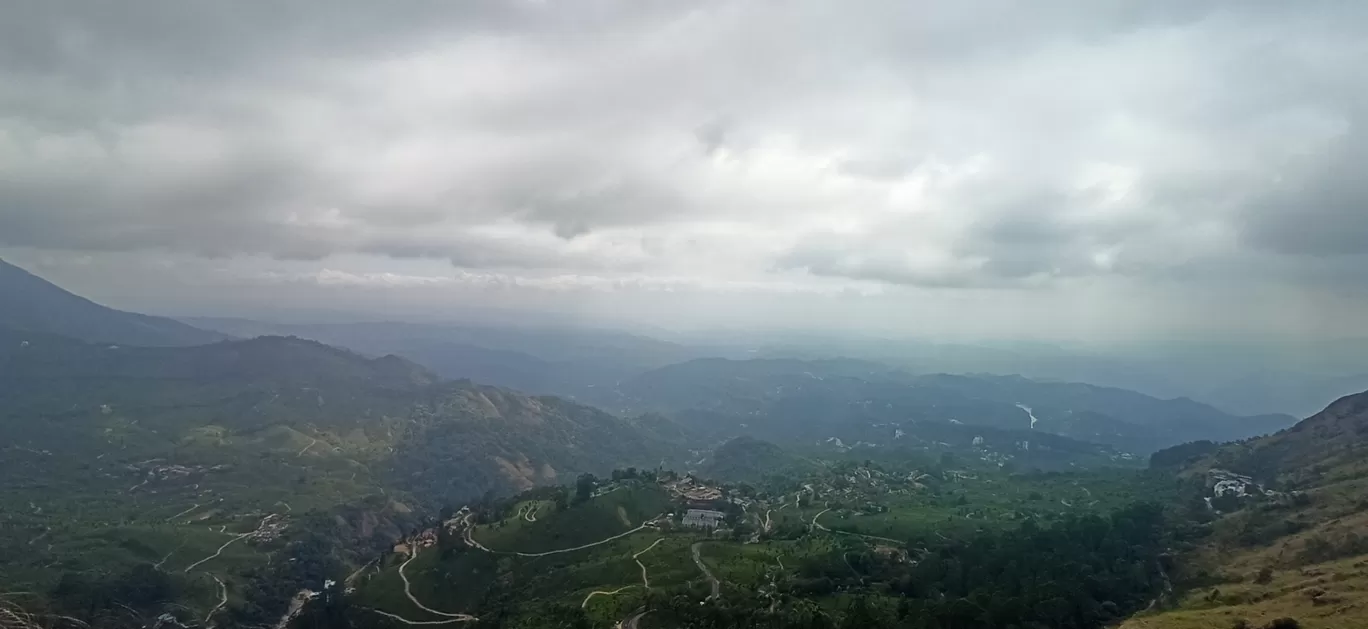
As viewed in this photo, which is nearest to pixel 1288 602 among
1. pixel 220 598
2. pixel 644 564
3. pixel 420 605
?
pixel 644 564

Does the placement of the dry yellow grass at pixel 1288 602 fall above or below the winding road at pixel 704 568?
above

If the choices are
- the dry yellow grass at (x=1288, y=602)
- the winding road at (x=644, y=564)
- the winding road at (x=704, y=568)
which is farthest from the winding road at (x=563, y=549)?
the dry yellow grass at (x=1288, y=602)

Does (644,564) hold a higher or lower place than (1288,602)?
lower

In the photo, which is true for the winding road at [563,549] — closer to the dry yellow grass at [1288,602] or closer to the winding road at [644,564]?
the winding road at [644,564]

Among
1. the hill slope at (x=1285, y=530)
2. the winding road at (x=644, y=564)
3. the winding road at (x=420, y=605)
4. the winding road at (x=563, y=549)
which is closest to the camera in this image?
the hill slope at (x=1285, y=530)

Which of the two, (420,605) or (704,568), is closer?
(704,568)

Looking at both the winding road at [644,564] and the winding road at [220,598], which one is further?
the winding road at [220,598]

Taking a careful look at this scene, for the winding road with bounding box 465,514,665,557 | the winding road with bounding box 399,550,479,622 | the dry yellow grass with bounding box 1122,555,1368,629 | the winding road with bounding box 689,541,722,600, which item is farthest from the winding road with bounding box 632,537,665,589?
the dry yellow grass with bounding box 1122,555,1368,629

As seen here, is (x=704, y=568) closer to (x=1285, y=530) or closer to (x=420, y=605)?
(x=420, y=605)

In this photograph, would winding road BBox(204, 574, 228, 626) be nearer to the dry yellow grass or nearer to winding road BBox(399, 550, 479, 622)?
winding road BBox(399, 550, 479, 622)

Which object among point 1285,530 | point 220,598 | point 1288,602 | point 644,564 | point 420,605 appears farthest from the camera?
point 220,598

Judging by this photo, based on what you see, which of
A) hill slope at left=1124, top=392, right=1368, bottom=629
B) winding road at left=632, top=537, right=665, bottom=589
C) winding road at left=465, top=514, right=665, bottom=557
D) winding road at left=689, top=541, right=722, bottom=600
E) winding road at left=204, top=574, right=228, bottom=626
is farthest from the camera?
winding road at left=204, top=574, right=228, bottom=626

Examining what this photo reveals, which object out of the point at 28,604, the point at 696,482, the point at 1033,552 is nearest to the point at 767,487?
the point at 696,482
